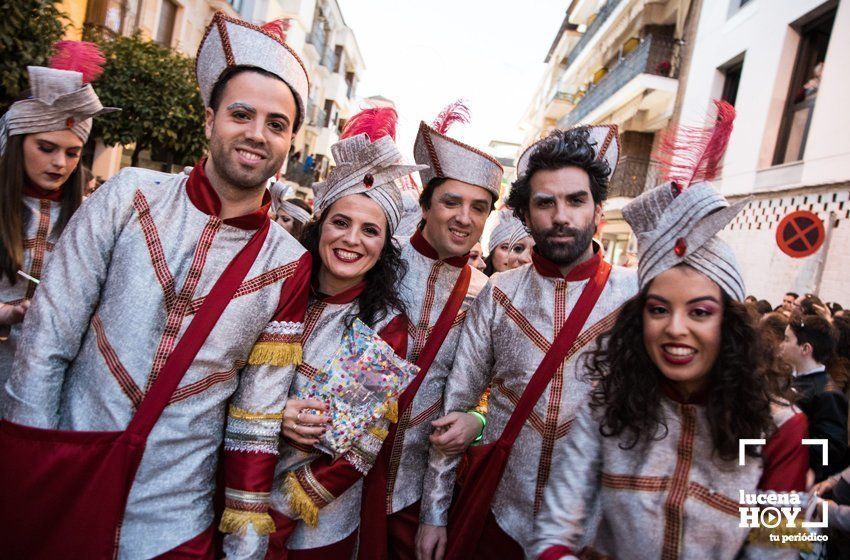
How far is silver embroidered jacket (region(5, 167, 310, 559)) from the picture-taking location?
193cm

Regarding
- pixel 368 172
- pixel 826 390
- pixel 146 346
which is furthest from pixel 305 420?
pixel 826 390

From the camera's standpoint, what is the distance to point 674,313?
5.98 feet

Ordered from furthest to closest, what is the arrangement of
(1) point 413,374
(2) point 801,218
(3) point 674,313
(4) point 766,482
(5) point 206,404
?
(2) point 801,218 → (1) point 413,374 → (5) point 206,404 → (3) point 674,313 → (4) point 766,482

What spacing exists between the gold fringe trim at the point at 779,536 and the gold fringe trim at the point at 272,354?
5.18 feet

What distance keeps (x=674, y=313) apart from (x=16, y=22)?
5.52 meters

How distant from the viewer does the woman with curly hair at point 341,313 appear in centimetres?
230

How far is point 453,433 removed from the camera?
261cm

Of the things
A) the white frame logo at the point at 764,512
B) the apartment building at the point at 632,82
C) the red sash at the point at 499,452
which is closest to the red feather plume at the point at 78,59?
the red sash at the point at 499,452

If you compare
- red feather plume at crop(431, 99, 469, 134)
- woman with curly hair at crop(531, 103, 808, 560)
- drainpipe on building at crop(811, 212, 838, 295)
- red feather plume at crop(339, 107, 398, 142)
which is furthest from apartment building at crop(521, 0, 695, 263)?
woman with curly hair at crop(531, 103, 808, 560)

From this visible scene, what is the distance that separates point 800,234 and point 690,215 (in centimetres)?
678

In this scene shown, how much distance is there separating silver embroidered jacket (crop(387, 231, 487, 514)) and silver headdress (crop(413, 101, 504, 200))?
439mm

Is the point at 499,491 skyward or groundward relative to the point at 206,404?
groundward

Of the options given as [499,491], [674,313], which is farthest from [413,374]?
[674,313]

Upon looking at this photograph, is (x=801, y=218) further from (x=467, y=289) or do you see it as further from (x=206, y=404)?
(x=206, y=404)
